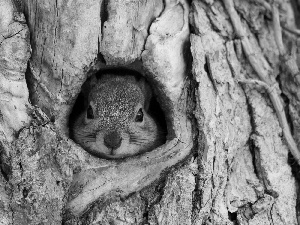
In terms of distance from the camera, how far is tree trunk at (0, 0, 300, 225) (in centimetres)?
281

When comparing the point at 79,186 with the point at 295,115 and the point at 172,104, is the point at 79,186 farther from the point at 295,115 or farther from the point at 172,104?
the point at 295,115

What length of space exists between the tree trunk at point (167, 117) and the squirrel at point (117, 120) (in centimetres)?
23

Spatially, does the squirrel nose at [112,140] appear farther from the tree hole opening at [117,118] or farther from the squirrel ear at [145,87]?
the squirrel ear at [145,87]

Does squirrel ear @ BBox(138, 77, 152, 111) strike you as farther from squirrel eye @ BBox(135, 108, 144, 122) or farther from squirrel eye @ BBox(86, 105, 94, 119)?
squirrel eye @ BBox(86, 105, 94, 119)

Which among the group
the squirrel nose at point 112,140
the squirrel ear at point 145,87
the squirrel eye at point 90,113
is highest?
the squirrel ear at point 145,87

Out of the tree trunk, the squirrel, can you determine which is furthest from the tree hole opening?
the tree trunk

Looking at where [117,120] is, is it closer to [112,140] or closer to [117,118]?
[117,118]

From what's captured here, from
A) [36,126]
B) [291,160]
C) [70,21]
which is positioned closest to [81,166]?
[36,126]

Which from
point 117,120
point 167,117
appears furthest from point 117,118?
point 167,117

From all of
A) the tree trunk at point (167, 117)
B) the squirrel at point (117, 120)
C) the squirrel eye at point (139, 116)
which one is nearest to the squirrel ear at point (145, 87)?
the squirrel at point (117, 120)

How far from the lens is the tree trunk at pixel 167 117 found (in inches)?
111

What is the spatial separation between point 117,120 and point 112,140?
236 mm

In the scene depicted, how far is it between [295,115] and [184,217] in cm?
116

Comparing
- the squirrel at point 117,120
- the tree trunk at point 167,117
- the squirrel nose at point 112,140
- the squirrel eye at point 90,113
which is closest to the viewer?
the tree trunk at point 167,117
